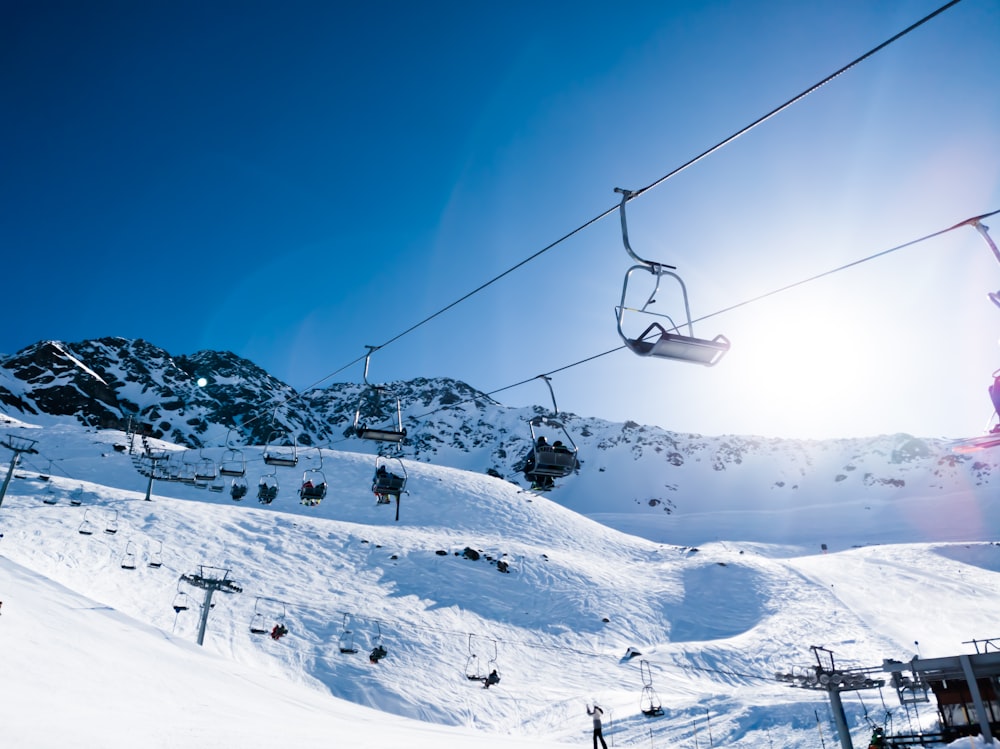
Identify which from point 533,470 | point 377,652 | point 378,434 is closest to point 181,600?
point 377,652

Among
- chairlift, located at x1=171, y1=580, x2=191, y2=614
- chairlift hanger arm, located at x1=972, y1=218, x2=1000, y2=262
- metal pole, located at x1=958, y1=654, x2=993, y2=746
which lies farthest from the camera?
chairlift, located at x1=171, y1=580, x2=191, y2=614

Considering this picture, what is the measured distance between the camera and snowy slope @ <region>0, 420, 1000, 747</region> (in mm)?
12953

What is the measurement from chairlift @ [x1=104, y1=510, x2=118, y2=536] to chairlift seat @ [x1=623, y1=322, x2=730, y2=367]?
116 feet

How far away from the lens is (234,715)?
10.7 m

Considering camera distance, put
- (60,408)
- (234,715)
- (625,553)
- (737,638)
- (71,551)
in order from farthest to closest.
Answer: (60,408) < (625,553) < (737,638) < (71,551) < (234,715)

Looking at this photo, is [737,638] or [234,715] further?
[737,638]

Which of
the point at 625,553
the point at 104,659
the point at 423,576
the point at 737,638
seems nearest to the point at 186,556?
the point at 423,576

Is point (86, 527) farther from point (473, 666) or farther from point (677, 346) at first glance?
point (677, 346)

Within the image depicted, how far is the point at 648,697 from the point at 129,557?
26144 mm

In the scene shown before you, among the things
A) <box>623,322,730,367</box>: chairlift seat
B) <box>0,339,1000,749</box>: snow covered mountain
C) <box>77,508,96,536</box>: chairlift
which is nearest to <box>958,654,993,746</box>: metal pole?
<box>0,339,1000,749</box>: snow covered mountain

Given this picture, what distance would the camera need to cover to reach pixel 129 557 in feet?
99.8

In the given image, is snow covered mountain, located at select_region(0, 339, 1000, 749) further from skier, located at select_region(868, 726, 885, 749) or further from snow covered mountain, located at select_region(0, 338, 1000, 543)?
snow covered mountain, located at select_region(0, 338, 1000, 543)

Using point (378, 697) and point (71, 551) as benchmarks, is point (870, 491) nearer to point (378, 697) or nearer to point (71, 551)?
point (378, 697)

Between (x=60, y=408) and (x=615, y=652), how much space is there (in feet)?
488
